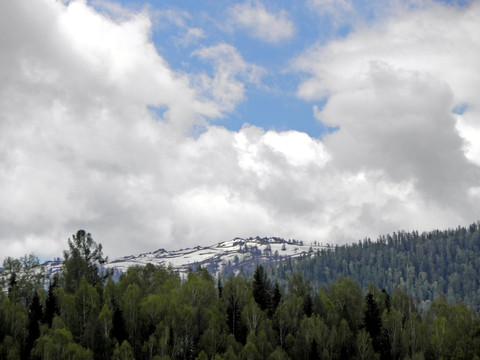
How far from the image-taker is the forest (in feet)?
333

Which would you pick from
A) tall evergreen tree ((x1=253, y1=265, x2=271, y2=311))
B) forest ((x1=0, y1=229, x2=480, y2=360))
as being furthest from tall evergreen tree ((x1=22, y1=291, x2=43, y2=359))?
tall evergreen tree ((x1=253, y1=265, x2=271, y2=311))

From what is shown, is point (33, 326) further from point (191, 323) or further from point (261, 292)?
point (261, 292)

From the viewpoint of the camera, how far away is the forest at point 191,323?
333ft

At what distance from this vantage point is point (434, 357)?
116125 mm

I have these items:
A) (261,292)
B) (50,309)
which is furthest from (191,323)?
(50,309)

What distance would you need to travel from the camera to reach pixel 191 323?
359 feet

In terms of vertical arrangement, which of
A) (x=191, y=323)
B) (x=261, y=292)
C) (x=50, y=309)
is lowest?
(x=191, y=323)

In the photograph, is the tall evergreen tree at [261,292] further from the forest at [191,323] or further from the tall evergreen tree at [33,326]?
the tall evergreen tree at [33,326]

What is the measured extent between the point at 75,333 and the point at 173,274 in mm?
39691

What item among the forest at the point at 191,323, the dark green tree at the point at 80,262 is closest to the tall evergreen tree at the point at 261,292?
the forest at the point at 191,323

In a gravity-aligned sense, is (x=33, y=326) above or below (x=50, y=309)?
below

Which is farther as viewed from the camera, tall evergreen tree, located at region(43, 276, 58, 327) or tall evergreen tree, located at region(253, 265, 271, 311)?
tall evergreen tree, located at region(253, 265, 271, 311)

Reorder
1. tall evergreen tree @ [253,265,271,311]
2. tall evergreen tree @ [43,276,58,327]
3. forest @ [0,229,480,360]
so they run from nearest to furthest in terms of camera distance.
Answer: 1. forest @ [0,229,480,360]
2. tall evergreen tree @ [43,276,58,327]
3. tall evergreen tree @ [253,265,271,311]

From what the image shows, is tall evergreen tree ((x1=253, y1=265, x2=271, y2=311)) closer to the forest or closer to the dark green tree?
the forest
